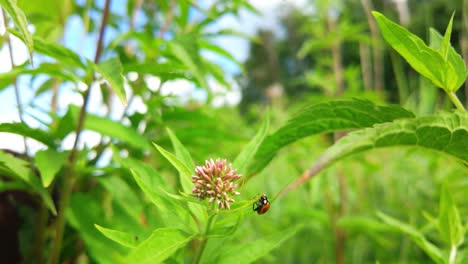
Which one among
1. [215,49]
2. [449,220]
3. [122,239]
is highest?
[215,49]

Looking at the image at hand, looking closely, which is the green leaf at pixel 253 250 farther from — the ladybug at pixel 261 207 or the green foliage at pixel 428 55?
the green foliage at pixel 428 55

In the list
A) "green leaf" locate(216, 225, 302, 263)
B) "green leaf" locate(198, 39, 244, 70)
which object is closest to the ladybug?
"green leaf" locate(216, 225, 302, 263)

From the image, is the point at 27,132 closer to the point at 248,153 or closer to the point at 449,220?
the point at 248,153

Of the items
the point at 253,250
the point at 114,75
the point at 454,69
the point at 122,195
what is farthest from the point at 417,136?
the point at 122,195

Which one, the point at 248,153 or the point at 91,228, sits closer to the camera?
the point at 248,153

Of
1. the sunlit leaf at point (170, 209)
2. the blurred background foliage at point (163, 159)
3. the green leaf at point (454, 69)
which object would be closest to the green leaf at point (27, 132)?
the blurred background foliage at point (163, 159)

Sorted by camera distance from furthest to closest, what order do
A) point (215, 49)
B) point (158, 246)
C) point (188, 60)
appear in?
point (215, 49) < point (188, 60) < point (158, 246)

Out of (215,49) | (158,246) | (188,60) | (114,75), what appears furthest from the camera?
(215,49)
